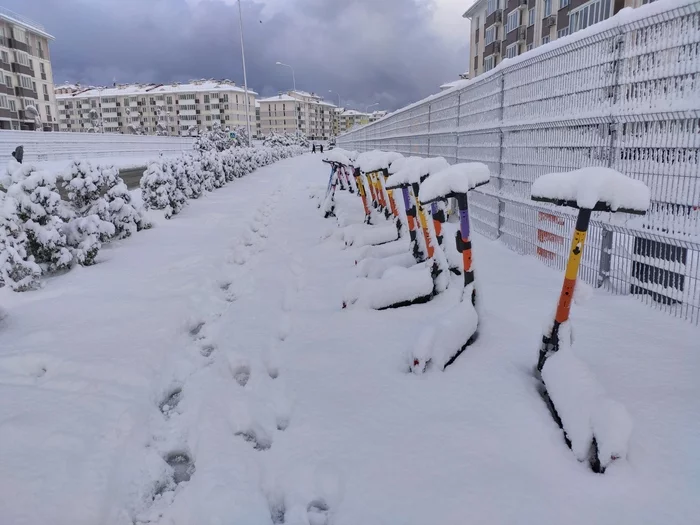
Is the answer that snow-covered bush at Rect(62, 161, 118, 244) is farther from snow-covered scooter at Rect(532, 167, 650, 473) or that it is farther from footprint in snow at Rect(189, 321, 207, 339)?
snow-covered scooter at Rect(532, 167, 650, 473)

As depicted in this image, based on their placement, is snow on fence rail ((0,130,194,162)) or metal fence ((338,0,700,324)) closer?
metal fence ((338,0,700,324))

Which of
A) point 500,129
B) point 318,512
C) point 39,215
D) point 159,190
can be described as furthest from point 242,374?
point 159,190

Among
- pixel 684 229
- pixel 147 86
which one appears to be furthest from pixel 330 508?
pixel 147 86

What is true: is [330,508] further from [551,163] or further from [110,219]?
[110,219]

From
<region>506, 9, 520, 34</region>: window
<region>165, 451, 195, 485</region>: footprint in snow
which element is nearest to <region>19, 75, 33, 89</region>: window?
<region>506, 9, 520, 34</region>: window

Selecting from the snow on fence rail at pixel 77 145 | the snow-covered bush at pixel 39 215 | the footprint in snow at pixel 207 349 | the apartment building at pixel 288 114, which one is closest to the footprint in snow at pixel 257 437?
the footprint in snow at pixel 207 349

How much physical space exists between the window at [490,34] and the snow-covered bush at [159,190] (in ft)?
132

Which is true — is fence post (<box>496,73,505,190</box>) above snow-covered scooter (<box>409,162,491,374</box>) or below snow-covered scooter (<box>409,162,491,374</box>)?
above

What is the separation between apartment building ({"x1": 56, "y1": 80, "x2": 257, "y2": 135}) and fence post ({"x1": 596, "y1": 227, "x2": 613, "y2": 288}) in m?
113

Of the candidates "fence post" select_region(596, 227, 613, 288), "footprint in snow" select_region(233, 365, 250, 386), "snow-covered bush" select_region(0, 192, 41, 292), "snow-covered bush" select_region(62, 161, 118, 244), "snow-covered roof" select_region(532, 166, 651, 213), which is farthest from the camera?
"snow-covered bush" select_region(62, 161, 118, 244)

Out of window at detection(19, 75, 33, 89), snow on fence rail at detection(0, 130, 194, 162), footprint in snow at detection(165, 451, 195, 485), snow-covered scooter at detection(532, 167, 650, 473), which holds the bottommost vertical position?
footprint in snow at detection(165, 451, 195, 485)

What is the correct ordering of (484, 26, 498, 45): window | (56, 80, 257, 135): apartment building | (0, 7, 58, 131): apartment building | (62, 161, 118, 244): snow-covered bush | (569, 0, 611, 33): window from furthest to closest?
1. (56, 80, 257, 135): apartment building
2. (0, 7, 58, 131): apartment building
3. (484, 26, 498, 45): window
4. (569, 0, 611, 33): window
5. (62, 161, 118, 244): snow-covered bush

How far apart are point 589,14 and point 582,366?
106 feet

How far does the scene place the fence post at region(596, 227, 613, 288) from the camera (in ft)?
13.6
